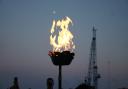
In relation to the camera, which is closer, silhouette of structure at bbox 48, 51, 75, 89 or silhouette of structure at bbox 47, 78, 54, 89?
silhouette of structure at bbox 47, 78, 54, 89

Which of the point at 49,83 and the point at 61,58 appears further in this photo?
the point at 61,58

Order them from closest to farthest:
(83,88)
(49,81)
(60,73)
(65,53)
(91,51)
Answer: (49,81) → (83,88) → (65,53) → (60,73) → (91,51)

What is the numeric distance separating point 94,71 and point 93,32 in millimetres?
17507

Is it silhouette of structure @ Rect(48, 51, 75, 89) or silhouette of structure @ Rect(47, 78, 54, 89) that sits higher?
silhouette of structure @ Rect(48, 51, 75, 89)

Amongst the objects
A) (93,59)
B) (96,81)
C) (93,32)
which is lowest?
(96,81)

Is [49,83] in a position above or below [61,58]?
below

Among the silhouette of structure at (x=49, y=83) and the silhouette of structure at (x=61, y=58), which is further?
the silhouette of structure at (x=61, y=58)

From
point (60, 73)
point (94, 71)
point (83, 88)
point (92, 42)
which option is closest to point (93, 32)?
point (92, 42)

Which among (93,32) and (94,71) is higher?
(93,32)

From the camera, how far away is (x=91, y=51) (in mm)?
139875

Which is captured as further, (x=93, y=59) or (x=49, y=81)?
(x=93, y=59)

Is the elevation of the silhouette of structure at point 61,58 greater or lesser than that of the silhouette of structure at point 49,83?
greater

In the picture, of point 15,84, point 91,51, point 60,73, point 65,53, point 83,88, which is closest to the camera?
point 15,84

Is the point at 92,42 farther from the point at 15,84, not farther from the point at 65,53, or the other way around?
the point at 15,84
